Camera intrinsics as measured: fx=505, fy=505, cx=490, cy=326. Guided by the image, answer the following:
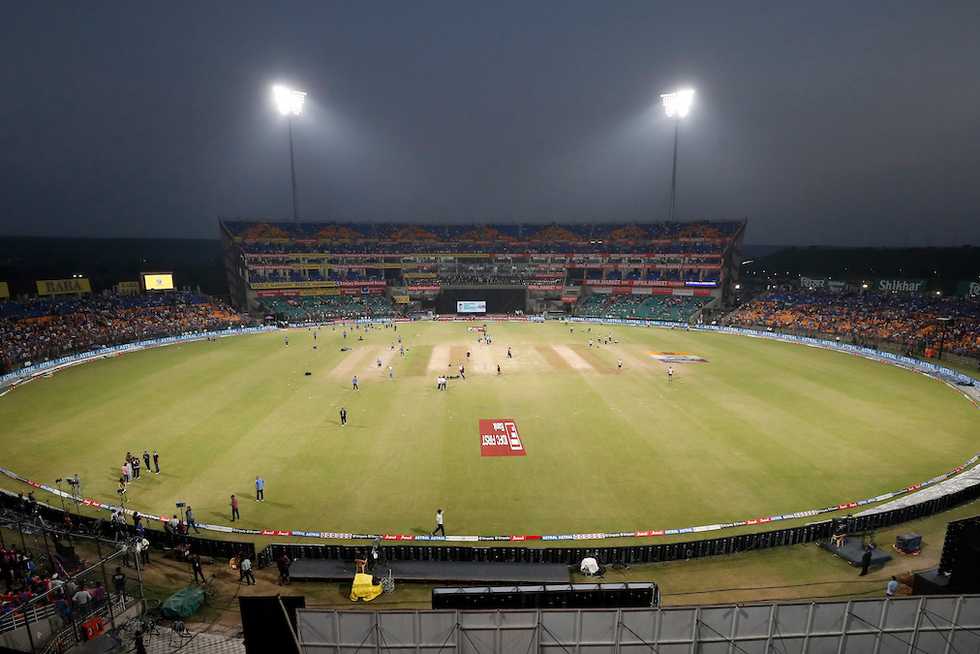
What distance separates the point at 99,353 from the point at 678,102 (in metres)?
81.8

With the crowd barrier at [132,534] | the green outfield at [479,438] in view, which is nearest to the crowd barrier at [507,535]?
the green outfield at [479,438]

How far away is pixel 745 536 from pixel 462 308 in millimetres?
79870

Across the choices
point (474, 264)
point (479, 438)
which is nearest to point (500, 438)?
point (479, 438)

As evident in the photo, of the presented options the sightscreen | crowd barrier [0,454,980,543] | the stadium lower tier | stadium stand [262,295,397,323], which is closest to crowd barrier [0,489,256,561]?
crowd barrier [0,454,980,543]

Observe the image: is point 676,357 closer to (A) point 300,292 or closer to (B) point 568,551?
(B) point 568,551

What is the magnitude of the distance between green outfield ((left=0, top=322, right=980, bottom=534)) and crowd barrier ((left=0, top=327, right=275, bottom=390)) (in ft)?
8.27

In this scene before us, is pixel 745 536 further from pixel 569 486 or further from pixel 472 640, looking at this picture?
pixel 472 640

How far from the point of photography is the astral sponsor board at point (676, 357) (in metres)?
49.9

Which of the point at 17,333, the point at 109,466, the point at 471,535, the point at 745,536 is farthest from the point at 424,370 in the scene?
the point at 17,333

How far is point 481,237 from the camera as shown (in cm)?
10738

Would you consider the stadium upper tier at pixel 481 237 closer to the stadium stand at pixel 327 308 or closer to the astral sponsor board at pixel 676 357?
the stadium stand at pixel 327 308

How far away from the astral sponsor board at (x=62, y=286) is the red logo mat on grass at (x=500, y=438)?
234 feet

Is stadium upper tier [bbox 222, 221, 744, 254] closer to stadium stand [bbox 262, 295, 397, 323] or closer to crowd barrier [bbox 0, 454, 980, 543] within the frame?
stadium stand [bbox 262, 295, 397, 323]

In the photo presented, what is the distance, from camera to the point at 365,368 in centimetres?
4538
